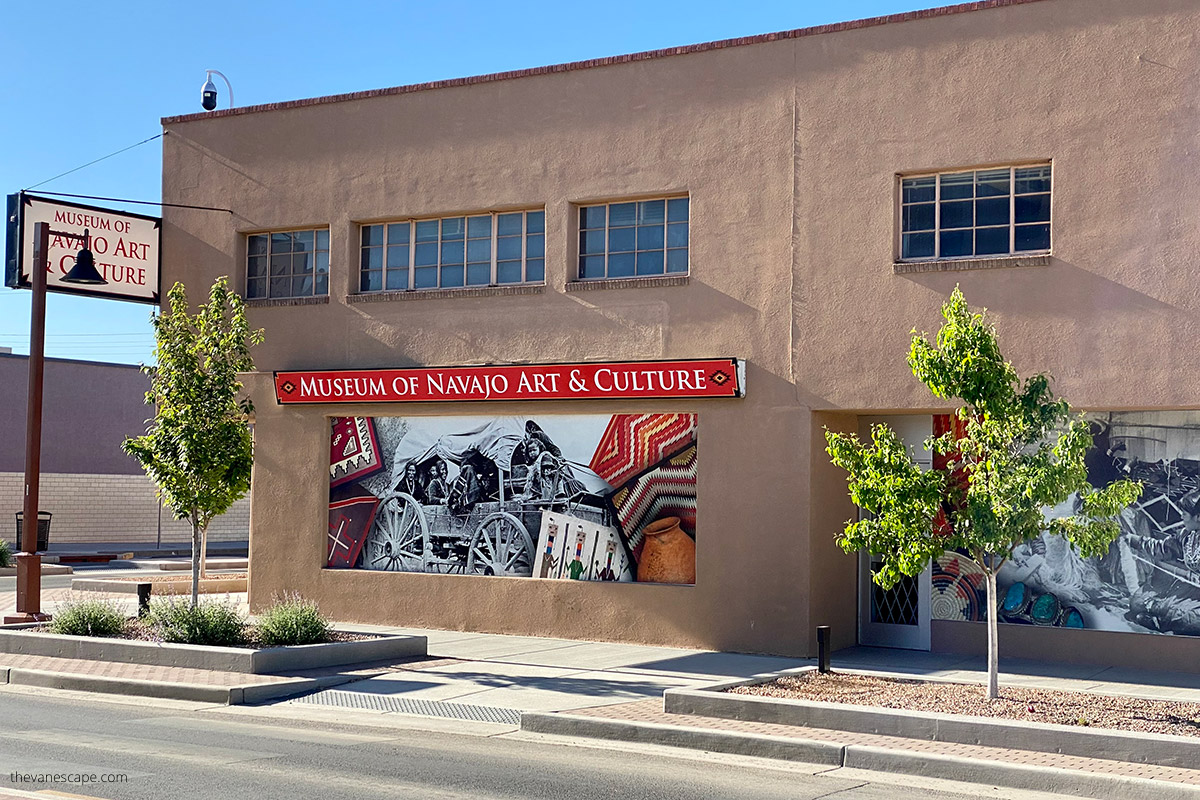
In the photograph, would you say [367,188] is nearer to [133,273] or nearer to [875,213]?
[133,273]

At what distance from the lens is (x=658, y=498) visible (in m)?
17.1

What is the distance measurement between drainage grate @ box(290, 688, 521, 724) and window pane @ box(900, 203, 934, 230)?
7.60 metres

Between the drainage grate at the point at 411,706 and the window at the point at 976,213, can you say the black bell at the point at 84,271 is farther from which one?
the window at the point at 976,213

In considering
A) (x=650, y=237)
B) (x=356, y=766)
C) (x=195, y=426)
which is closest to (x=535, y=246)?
(x=650, y=237)

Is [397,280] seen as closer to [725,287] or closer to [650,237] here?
[650,237]

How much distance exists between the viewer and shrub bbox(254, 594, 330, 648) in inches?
586

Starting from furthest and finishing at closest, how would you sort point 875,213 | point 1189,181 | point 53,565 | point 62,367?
point 62,367 < point 53,565 < point 875,213 < point 1189,181

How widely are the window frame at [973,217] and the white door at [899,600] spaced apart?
2.16m

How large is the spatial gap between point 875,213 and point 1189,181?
341 cm

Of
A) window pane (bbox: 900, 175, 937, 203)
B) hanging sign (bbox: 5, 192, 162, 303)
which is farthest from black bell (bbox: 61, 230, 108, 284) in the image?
window pane (bbox: 900, 175, 937, 203)

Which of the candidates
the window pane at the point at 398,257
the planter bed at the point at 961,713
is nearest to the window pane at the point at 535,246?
the window pane at the point at 398,257

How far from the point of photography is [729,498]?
16.5 m

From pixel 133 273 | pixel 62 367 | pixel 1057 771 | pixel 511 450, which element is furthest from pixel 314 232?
pixel 62 367

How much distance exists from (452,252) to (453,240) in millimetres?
170
